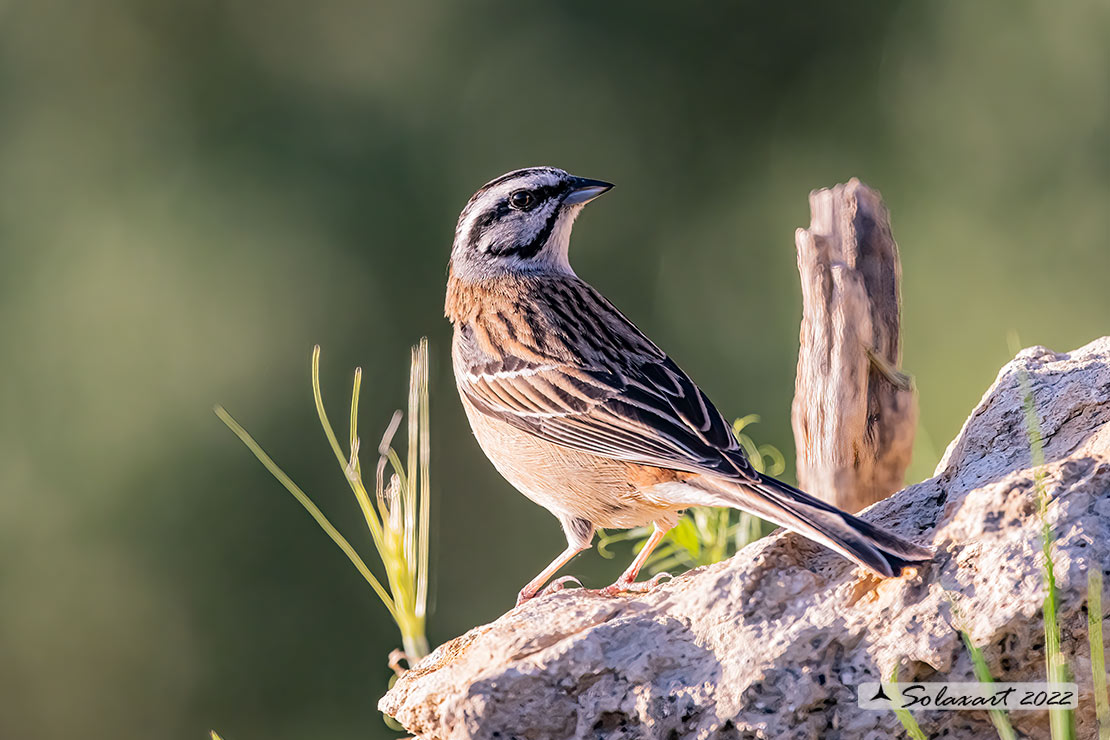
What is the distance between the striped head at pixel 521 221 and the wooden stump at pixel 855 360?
1.02m

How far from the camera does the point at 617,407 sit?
13.2 feet

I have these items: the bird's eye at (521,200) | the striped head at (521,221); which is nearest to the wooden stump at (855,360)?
the striped head at (521,221)

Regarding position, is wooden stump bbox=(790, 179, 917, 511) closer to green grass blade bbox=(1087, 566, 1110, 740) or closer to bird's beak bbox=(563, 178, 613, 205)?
bird's beak bbox=(563, 178, 613, 205)

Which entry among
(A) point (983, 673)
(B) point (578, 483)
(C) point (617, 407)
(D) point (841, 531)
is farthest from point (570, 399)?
(A) point (983, 673)

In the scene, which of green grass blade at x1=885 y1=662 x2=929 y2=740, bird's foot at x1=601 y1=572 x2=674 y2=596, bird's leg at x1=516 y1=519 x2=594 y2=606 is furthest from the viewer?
bird's leg at x1=516 y1=519 x2=594 y2=606

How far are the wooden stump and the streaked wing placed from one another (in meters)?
0.42

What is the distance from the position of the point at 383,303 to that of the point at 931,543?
9.29m

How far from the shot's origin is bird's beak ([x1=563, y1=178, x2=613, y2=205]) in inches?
191

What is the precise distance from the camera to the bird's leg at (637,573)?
12.1 ft

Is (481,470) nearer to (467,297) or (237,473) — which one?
(237,473)

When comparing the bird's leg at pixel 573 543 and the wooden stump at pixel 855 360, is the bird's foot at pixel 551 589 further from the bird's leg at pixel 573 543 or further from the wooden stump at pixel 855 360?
the wooden stump at pixel 855 360

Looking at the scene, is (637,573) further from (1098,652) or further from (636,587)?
(1098,652)

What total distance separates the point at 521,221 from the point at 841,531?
2.37 metres

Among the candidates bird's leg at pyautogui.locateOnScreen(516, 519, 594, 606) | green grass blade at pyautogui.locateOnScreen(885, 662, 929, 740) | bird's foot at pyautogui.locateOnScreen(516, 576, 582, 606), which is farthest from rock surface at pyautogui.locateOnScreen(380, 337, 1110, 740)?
bird's leg at pyautogui.locateOnScreen(516, 519, 594, 606)
